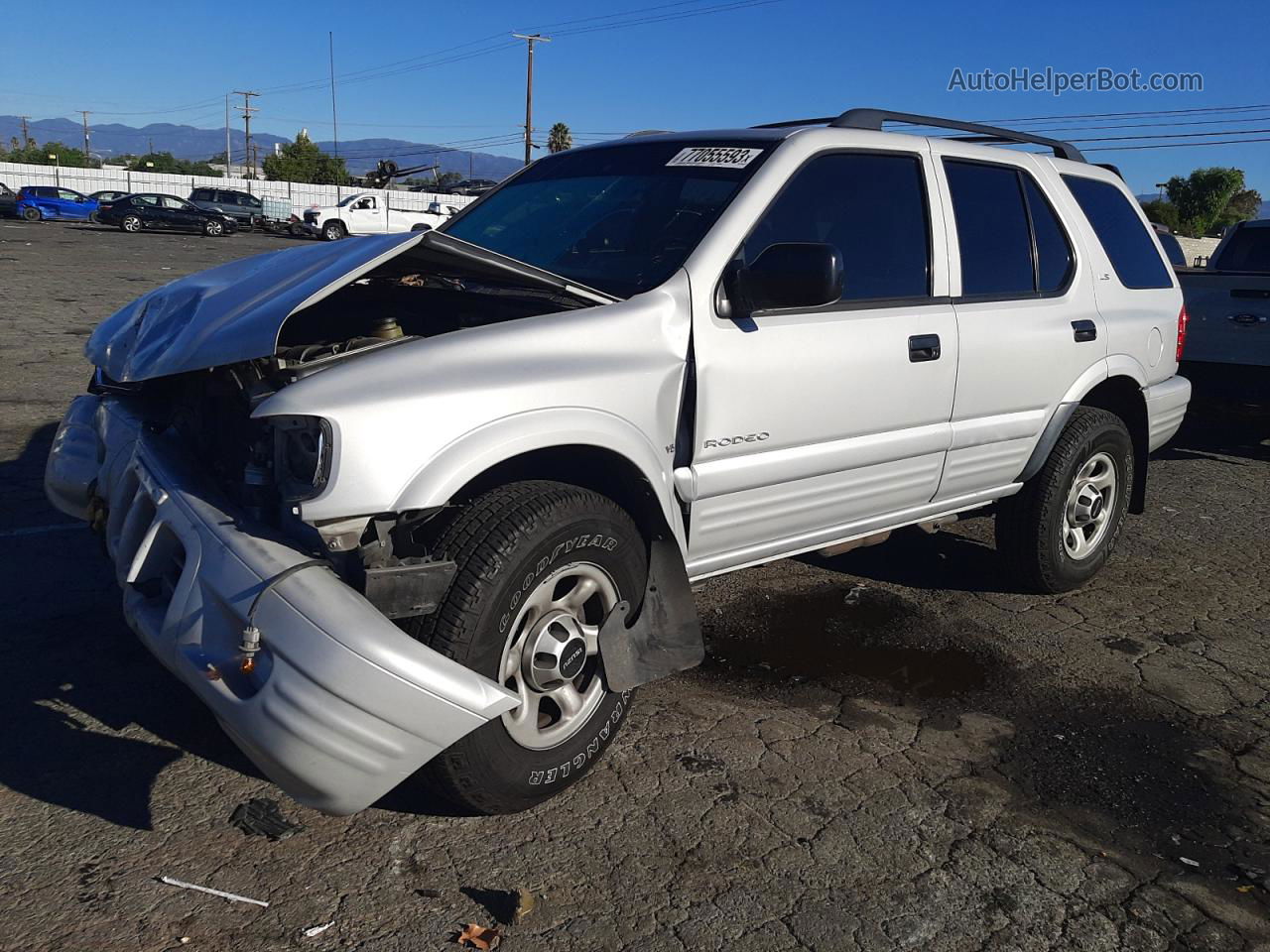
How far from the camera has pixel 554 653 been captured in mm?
3070

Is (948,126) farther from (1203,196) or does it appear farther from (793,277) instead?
(1203,196)

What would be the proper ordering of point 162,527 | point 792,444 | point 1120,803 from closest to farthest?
point 162,527 → point 1120,803 → point 792,444

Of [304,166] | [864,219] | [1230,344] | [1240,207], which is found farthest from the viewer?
[304,166]

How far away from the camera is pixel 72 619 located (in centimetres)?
418

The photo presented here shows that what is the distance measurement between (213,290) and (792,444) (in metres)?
1.92

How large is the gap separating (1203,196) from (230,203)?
50.0 meters

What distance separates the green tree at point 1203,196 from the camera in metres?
58.9

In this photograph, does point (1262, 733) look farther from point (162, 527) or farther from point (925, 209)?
point (162, 527)

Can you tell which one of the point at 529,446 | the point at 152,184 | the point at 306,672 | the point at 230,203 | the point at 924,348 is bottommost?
the point at 306,672

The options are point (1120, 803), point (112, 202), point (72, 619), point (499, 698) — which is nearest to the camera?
point (499, 698)

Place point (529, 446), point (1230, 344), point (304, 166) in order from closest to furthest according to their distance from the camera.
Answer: point (529, 446)
point (1230, 344)
point (304, 166)

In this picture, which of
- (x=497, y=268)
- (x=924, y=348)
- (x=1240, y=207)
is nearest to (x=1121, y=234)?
(x=924, y=348)

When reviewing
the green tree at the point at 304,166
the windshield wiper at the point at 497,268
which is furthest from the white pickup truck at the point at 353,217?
the green tree at the point at 304,166

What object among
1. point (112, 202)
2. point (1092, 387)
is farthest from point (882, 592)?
point (112, 202)
